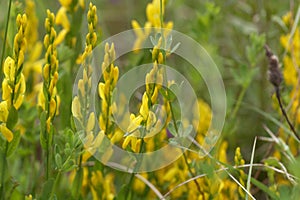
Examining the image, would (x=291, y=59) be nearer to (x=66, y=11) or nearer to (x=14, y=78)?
(x=66, y=11)

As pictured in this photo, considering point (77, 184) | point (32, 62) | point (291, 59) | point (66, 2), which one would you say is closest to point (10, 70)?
point (77, 184)

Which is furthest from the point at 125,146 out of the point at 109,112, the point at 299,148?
the point at 299,148

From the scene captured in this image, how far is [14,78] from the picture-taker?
908 millimetres

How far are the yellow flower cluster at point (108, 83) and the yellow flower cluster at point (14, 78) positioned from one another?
115mm

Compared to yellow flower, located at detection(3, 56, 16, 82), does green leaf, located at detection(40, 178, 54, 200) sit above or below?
below

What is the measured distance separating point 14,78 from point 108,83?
13 cm

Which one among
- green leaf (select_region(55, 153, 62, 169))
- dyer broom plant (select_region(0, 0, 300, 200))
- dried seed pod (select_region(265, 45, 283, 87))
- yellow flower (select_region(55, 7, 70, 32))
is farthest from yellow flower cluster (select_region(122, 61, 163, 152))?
yellow flower (select_region(55, 7, 70, 32))

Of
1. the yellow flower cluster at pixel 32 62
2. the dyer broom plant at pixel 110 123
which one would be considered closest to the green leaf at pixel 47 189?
the dyer broom plant at pixel 110 123

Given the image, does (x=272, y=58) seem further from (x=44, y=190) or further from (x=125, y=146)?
(x=44, y=190)

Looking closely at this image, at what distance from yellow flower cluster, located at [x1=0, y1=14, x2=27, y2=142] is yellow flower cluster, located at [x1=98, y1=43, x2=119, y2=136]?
0.38ft

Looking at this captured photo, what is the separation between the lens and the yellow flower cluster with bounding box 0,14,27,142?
0.89 metres

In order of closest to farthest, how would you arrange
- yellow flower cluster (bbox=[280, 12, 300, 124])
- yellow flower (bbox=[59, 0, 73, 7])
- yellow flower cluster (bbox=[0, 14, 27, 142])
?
yellow flower cluster (bbox=[0, 14, 27, 142]), yellow flower (bbox=[59, 0, 73, 7]), yellow flower cluster (bbox=[280, 12, 300, 124])

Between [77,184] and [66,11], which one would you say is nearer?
[77,184]

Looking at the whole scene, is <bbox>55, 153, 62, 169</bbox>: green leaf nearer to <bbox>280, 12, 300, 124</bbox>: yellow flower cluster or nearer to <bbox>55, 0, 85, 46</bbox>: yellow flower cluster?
<bbox>55, 0, 85, 46</bbox>: yellow flower cluster
